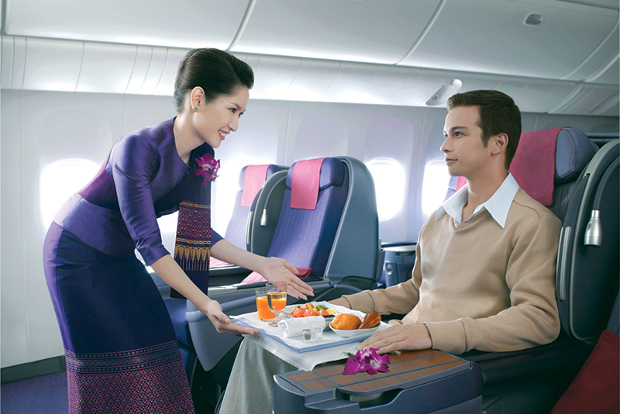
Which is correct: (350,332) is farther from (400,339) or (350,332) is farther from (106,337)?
(106,337)

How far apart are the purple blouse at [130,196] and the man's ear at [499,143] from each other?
45.9 inches

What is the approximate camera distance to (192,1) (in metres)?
3.21

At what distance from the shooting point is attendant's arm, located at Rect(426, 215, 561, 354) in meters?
1.41

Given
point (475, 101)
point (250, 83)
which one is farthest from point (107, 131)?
point (475, 101)

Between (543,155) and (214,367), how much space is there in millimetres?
1809

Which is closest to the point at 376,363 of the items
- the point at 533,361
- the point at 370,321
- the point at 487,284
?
the point at 370,321

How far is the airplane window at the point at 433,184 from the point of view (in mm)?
7047

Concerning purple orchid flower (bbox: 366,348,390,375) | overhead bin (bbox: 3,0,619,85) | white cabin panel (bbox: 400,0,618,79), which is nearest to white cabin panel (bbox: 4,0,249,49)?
overhead bin (bbox: 3,0,619,85)

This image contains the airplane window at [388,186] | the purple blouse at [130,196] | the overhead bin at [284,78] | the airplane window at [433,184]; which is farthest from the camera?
the airplane window at [433,184]

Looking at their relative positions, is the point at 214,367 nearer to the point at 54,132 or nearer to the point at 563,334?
the point at 563,334

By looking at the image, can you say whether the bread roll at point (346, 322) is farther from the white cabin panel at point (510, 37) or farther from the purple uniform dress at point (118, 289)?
the white cabin panel at point (510, 37)

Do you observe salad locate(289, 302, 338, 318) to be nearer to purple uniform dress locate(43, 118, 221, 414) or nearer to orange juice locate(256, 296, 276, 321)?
orange juice locate(256, 296, 276, 321)

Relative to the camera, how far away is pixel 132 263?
1848 millimetres

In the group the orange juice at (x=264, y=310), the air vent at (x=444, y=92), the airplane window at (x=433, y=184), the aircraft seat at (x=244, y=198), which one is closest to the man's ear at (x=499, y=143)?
the orange juice at (x=264, y=310)
